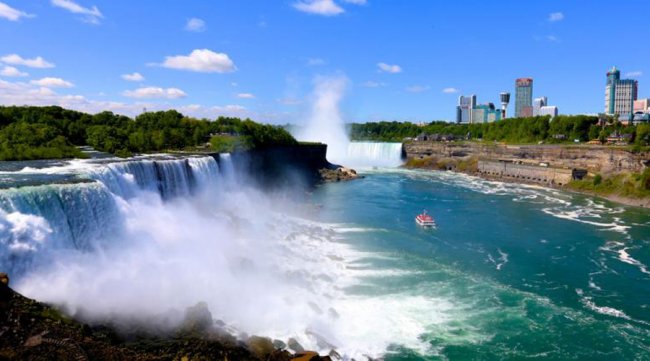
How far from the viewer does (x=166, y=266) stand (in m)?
17.1

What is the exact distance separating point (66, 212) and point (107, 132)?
22.6 m

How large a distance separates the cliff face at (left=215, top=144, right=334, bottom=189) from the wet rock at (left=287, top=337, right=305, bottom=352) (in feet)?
75.9

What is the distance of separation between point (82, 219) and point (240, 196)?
19.1m

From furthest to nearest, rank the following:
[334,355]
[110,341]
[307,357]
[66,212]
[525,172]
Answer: [525,172], [66,212], [334,355], [307,357], [110,341]

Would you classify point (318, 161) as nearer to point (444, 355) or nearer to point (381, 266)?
point (381, 266)

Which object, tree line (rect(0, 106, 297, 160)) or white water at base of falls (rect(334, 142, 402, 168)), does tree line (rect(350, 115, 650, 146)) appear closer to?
white water at base of falls (rect(334, 142, 402, 168))

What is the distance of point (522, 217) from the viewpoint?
3288 cm

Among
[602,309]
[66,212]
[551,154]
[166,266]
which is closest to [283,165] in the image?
[551,154]

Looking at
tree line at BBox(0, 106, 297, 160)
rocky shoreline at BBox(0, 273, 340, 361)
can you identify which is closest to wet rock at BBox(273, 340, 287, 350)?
rocky shoreline at BBox(0, 273, 340, 361)

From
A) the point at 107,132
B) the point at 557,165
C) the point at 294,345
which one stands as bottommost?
the point at 294,345

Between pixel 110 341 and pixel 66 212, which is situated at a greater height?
pixel 66 212

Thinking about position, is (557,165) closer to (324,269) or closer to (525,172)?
(525,172)

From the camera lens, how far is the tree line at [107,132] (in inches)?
1092

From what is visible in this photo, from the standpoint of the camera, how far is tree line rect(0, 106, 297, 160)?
27734 mm
